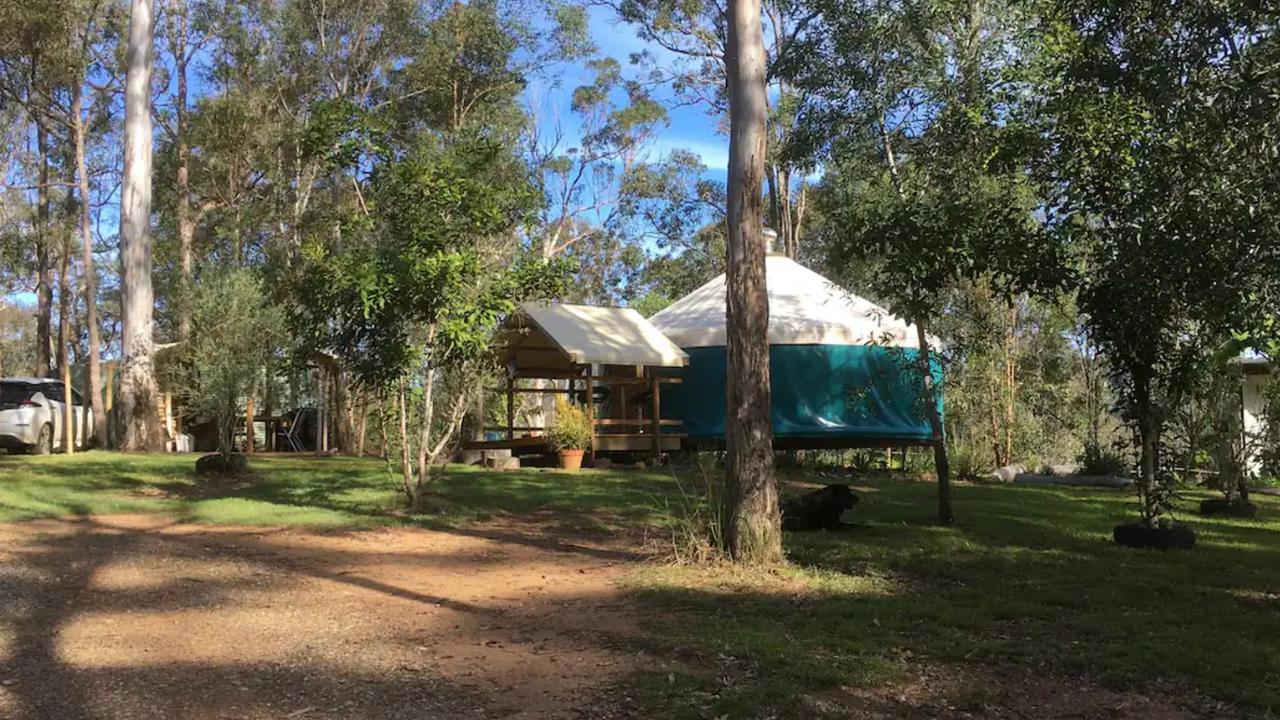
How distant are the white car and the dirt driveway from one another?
9535 millimetres

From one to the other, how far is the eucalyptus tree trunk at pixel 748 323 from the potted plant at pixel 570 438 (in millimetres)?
8943

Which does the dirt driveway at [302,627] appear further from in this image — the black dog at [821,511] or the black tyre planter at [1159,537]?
the black tyre planter at [1159,537]

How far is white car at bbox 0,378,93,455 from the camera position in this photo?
54.0 feet

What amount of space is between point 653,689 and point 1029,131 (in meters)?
5.45

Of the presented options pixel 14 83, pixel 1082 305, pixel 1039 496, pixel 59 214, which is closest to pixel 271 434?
pixel 14 83

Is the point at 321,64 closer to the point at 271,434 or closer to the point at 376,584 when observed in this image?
the point at 271,434

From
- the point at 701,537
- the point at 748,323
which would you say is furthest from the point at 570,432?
the point at 748,323

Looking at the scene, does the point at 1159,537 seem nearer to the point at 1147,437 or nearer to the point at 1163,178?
the point at 1147,437

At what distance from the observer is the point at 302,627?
5215 mm

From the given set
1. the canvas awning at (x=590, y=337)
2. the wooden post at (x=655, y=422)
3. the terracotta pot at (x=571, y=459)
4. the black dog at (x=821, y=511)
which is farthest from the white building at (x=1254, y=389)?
the terracotta pot at (x=571, y=459)

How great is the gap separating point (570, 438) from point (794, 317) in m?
5.10

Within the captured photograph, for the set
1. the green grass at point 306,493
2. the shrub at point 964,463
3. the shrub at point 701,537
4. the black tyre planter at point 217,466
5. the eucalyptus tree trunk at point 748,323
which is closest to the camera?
the eucalyptus tree trunk at point 748,323

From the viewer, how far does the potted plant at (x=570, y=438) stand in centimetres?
1608

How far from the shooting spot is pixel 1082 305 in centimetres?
757
